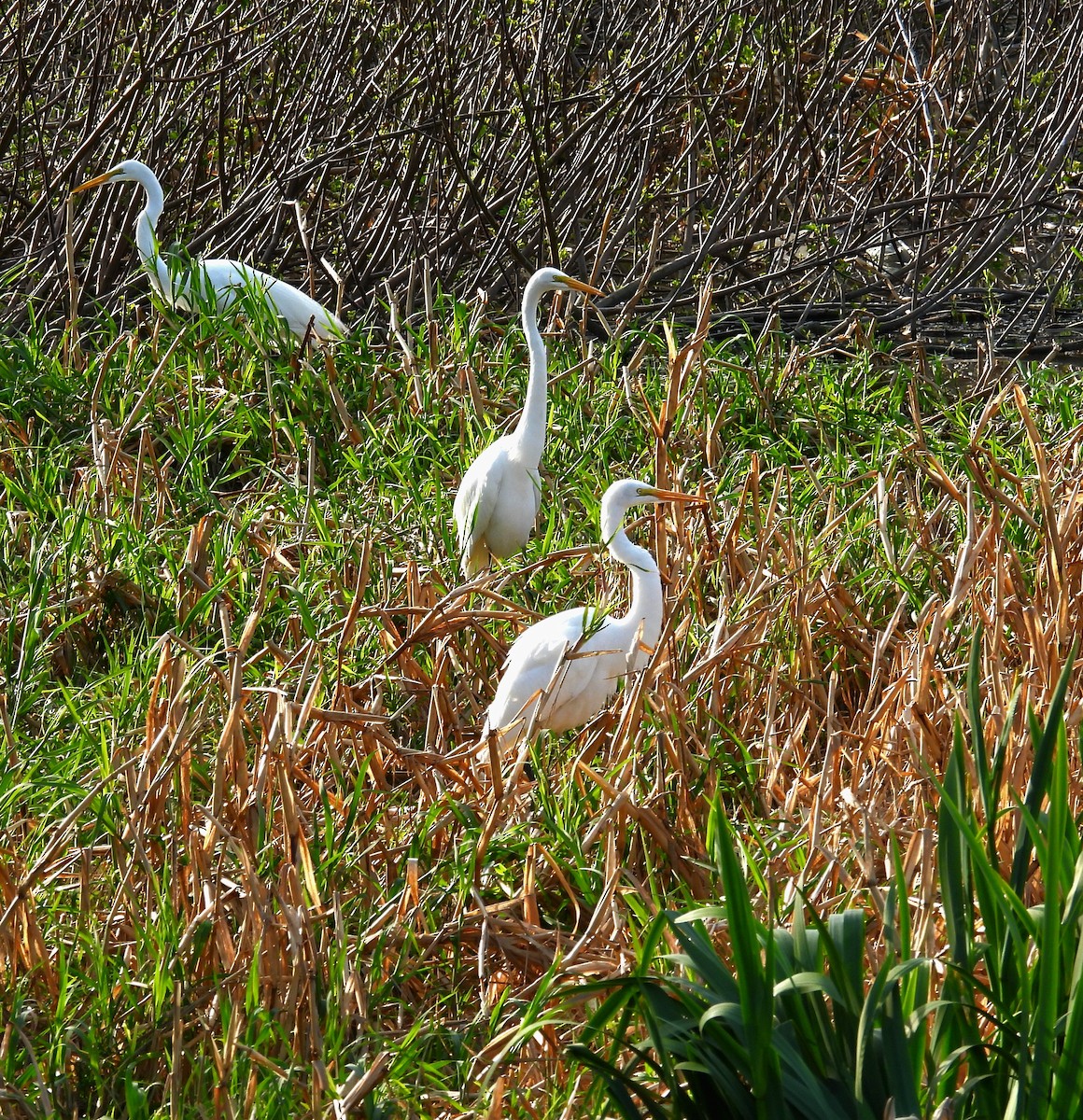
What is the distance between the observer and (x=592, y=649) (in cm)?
318

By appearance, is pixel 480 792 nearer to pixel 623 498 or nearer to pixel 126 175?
pixel 623 498

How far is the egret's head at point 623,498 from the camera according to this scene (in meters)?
3.28

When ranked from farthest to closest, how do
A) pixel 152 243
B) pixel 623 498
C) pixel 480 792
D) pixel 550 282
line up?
pixel 152 243 → pixel 550 282 → pixel 623 498 → pixel 480 792

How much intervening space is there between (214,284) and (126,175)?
535mm

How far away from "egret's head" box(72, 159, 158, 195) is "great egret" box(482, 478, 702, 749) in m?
2.85

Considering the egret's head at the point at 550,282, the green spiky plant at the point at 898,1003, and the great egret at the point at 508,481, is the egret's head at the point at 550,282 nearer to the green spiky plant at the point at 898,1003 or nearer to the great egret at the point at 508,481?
the great egret at the point at 508,481

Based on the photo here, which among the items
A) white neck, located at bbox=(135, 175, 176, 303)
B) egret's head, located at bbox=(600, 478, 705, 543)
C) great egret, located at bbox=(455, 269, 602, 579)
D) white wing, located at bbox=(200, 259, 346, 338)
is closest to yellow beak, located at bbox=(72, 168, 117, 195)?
white neck, located at bbox=(135, 175, 176, 303)

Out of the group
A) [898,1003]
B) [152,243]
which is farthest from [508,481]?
[898,1003]

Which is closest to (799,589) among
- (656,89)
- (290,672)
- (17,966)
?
(290,672)

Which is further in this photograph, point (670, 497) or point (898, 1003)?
point (670, 497)

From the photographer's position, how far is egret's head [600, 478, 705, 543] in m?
3.28

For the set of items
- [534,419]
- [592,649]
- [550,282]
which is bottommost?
[592,649]

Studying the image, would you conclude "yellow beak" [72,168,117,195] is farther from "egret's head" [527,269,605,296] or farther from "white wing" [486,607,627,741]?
"white wing" [486,607,627,741]

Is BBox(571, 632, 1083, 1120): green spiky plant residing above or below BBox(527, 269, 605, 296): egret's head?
below
